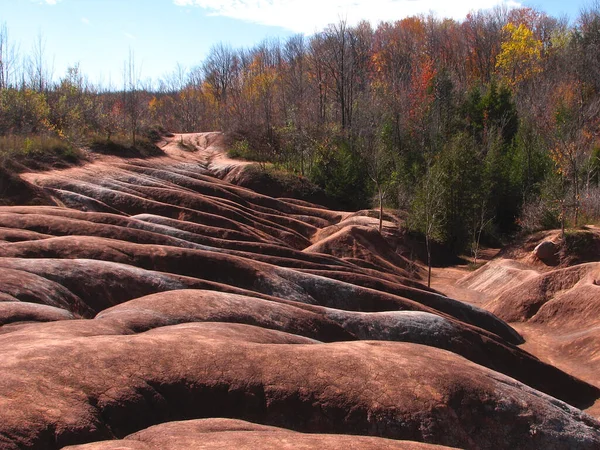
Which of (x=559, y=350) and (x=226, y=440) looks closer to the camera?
(x=226, y=440)

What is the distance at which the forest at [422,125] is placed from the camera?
40.6 metres

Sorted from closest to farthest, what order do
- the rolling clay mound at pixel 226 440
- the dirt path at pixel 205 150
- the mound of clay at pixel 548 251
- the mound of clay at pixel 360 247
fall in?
the rolling clay mound at pixel 226 440 < the mound of clay at pixel 360 247 < the mound of clay at pixel 548 251 < the dirt path at pixel 205 150

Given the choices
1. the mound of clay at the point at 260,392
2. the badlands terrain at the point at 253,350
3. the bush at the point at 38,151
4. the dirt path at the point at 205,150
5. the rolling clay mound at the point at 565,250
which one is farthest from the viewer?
the dirt path at the point at 205,150

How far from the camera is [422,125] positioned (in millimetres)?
57688

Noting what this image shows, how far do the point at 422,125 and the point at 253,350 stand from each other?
50.8 meters

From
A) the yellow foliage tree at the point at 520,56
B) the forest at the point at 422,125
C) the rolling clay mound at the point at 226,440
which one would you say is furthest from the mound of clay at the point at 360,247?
the yellow foliage tree at the point at 520,56

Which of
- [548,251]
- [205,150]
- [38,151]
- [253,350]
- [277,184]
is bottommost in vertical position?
[548,251]

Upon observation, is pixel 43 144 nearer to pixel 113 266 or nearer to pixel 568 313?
pixel 113 266

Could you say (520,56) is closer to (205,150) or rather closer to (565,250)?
(205,150)

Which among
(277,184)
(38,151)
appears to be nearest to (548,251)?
(277,184)

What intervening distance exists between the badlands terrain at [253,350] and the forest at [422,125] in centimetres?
1279

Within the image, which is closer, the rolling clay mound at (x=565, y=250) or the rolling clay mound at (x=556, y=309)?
the rolling clay mound at (x=556, y=309)

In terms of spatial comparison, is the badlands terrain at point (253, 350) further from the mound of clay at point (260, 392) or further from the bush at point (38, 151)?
the bush at point (38, 151)

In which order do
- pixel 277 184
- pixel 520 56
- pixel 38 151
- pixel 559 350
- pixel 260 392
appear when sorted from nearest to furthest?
pixel 260 392
pixel 559 350
pixel 38 151
pixel 277 184
pixel 520 56
